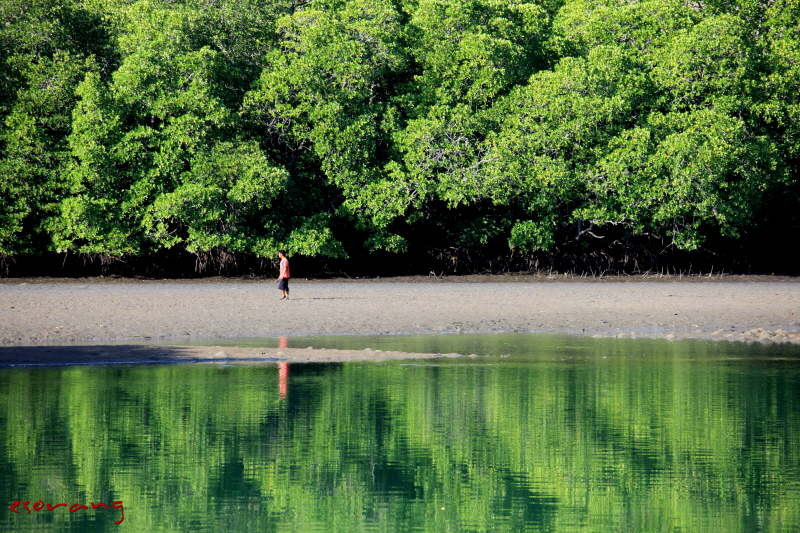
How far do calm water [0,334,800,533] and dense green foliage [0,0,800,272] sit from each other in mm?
23238

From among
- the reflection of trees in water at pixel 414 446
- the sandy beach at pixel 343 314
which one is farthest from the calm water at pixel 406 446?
the sandy beach at pixel 343 314

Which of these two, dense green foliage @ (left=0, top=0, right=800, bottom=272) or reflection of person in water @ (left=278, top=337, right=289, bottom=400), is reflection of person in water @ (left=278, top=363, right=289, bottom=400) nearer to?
reflection of person in water @ (left=278, top=337, right=289, bottom=400)

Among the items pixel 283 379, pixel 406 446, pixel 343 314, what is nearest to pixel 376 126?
pixel 343 314

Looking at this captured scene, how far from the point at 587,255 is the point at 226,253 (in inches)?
573

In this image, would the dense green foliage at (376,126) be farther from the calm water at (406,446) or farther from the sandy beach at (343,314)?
the calm water at (406,446)

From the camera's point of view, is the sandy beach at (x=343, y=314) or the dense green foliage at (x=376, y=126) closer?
the sandy beach at (x=343, y=314)

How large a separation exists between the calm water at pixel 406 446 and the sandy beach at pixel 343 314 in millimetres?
2229

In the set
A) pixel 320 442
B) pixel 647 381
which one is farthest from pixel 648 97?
pixel 320 442

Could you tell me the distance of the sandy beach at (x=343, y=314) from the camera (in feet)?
52.2

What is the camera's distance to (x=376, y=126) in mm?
38625

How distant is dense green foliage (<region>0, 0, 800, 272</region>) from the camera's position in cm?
3588

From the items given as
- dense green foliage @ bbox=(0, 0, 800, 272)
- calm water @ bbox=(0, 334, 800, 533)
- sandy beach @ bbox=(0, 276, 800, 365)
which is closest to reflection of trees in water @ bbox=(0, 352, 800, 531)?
calm water @ bbox=(0, 334, 800, 533)

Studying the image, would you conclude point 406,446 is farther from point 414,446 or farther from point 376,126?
point 376,126

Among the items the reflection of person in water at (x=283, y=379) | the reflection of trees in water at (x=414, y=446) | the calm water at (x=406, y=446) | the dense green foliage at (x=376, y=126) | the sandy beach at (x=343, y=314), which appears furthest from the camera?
A: the dense green foliage at (x=376, y=126)
